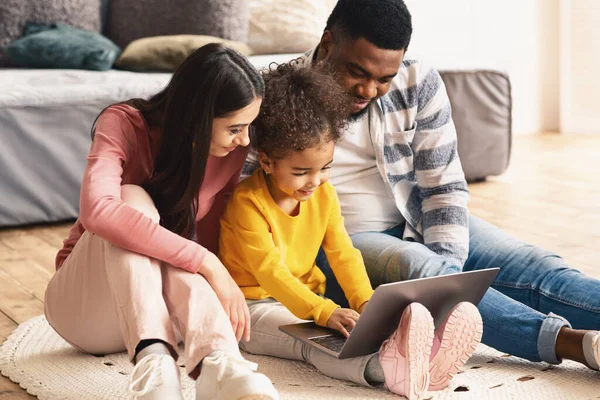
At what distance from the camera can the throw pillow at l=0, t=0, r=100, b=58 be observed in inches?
120

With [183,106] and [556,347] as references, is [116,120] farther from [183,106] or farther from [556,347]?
[556,347]

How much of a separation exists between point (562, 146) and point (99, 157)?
2992 millimetres

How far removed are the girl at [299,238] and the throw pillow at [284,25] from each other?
176cm

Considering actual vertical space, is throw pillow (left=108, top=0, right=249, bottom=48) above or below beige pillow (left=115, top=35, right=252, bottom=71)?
above

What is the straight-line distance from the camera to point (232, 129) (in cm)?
143

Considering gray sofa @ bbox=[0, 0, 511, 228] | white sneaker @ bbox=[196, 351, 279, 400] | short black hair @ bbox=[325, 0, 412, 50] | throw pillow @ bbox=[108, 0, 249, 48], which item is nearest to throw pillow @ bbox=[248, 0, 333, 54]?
throw pillow @ bbox=[108, 0, 249, 48]

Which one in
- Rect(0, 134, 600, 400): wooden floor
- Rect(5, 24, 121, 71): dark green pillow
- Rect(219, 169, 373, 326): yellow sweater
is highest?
Rect(5, 24, 121, 71): dark green pillow

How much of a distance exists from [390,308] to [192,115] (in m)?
0.43

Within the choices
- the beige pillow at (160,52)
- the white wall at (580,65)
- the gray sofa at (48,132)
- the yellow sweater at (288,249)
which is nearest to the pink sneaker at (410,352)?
the yellow sweater at (288,249)

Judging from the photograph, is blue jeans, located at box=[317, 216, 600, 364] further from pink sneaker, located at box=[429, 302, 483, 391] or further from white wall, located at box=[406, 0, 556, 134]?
white wall, located at box=[406, 0, 556, 134]

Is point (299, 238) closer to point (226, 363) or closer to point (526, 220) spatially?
point (226, 363)

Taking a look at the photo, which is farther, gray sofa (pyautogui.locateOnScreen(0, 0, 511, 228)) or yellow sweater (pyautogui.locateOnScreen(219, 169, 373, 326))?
gray sofa (pyautogui.locateOnScreen(0, 0, 511, 228))

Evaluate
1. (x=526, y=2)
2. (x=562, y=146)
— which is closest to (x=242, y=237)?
(x=562, y=146)

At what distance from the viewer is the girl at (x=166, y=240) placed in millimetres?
1232
